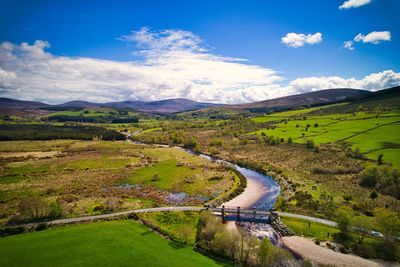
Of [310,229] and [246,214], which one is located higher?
[246,214]

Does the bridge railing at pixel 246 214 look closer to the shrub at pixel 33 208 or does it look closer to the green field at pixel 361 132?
the shrub at pixel 33 208

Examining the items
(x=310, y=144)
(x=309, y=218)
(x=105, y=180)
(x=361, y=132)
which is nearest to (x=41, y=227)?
(x=105, y=180)

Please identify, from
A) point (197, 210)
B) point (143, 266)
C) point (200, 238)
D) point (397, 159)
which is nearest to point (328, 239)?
point (200, 238)

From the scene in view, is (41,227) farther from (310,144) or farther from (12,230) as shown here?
(310,144)

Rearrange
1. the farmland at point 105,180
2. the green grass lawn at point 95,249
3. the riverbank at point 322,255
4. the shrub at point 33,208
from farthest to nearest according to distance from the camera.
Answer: the farmland at point 105,180, the shrub at point 33,208, the green grass lawn at point 95,249, the riverbank at point 322,255

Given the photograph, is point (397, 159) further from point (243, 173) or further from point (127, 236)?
point (127, 236)

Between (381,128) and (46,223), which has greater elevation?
(381,128)

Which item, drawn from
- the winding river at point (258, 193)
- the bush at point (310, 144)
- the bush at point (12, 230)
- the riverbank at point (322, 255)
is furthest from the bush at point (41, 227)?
the bush at point (310, 144)
